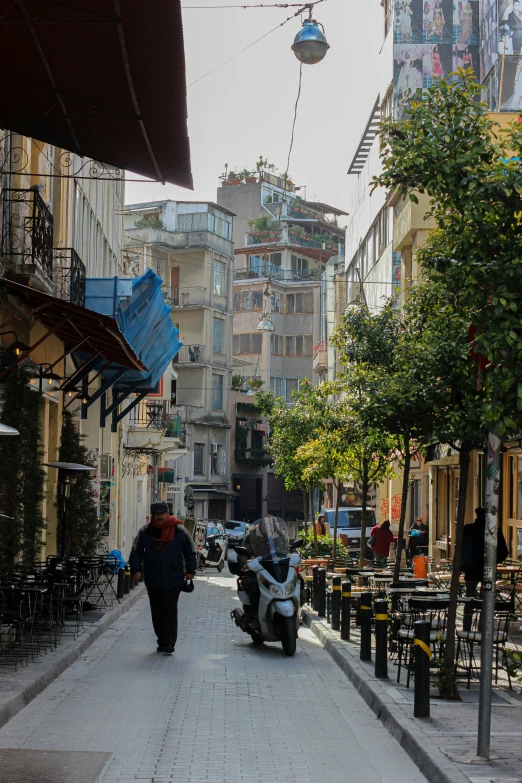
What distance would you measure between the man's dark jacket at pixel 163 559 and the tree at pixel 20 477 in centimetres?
163

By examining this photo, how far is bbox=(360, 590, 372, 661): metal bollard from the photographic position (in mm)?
13211

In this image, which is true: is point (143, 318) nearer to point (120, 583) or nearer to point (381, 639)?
point (120, 583)

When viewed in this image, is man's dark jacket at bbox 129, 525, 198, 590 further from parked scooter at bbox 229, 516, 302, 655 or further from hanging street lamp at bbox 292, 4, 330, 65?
hanging street lamp at bbox 292, 4, 330, 65

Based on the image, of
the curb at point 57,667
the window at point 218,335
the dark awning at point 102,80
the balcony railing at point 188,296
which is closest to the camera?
the dark awning at point 102,80

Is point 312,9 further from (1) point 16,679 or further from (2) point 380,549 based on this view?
(2) point 380,549

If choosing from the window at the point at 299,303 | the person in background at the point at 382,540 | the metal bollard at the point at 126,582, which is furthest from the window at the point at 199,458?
the metal bollard at the point at 126,582

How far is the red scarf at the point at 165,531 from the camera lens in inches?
580

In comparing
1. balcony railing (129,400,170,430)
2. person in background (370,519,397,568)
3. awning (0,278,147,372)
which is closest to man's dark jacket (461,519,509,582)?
awning (0,278,147,372)

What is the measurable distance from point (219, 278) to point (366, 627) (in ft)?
195

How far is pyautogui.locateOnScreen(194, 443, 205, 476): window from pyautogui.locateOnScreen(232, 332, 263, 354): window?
13.3 m

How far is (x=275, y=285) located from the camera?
82.3 meters

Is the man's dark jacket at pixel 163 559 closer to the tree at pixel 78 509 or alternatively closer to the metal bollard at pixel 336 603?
the metal bollard at pixel 336 603

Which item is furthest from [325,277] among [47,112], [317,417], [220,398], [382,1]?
[47,112]

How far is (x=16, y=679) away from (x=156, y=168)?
591 centimetres
